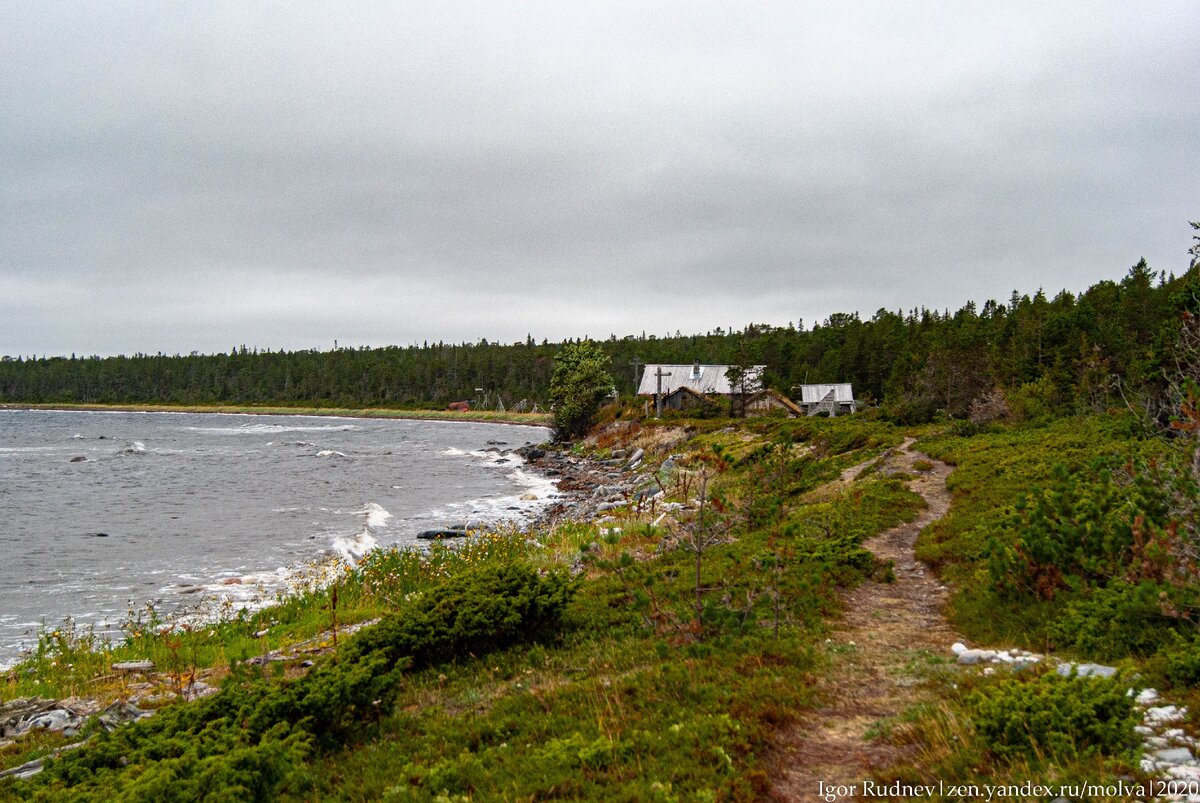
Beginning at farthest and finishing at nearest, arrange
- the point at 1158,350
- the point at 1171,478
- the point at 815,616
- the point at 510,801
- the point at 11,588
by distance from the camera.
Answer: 1. the point at 1158,350
2. the point at 11,588
3. the point at 815,616
4. the point at 1171,478
5. the point at 510,801

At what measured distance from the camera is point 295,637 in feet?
42.4

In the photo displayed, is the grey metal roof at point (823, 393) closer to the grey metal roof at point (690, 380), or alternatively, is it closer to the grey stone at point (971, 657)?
the grey metal roof at point (690, 380)

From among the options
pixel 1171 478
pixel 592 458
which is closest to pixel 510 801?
pixel 1171 478

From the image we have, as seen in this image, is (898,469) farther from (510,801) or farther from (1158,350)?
(510,801)

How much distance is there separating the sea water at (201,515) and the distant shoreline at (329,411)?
60.7 metres

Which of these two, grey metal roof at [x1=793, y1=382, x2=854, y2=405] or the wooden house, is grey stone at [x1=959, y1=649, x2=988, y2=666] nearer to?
the wooden house

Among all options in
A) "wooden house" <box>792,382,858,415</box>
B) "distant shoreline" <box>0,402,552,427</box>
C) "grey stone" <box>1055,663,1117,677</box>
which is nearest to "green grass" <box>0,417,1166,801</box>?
"grey stone" <box>1055,663,1117,677</box>

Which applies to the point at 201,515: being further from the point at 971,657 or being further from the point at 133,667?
the point at 971,657

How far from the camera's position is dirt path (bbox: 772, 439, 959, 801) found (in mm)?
5398

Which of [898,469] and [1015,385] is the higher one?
[1015,385]

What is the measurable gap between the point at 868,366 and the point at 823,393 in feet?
41.1

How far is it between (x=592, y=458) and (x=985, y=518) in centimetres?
4039

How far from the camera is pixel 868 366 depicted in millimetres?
83375

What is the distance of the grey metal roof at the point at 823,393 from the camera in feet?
243
